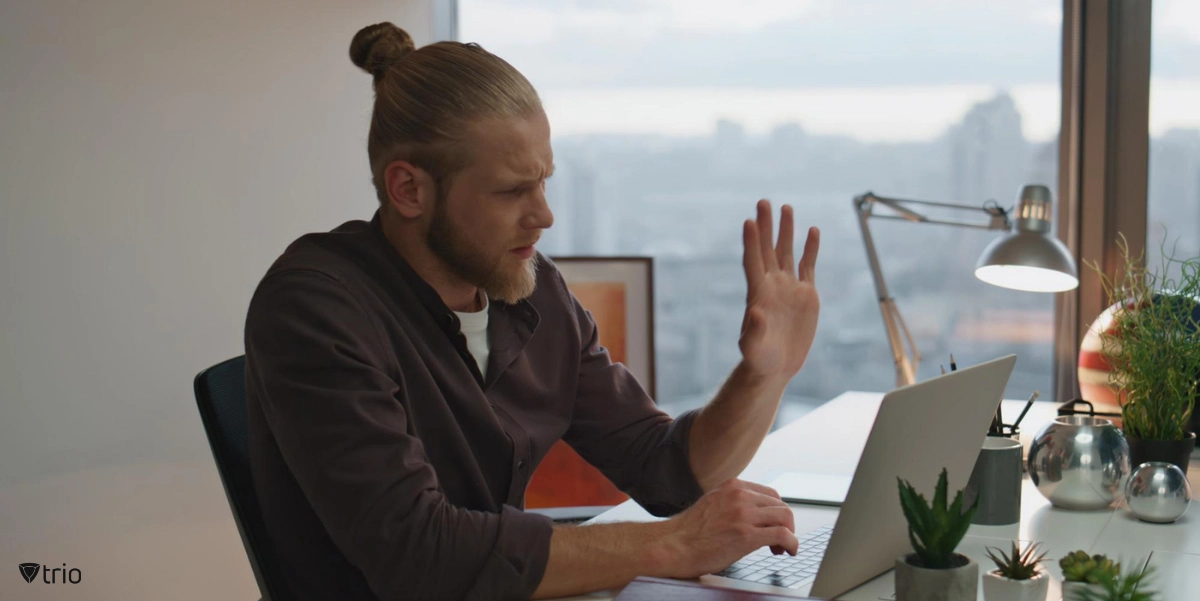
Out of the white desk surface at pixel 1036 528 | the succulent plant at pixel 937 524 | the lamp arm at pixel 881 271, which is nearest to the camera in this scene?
the succulent plant at pixel 937 524

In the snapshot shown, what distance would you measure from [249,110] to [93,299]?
0.60 meters

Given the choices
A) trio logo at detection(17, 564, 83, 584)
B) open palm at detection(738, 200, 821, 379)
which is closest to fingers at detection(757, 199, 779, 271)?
open palm at detection(738, 200, 821, 379)

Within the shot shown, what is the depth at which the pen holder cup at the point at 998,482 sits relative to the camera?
4.64ft

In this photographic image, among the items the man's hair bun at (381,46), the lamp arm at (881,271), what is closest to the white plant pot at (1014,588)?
the man's hair bun at (381,46)

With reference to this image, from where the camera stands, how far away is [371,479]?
1.13 m

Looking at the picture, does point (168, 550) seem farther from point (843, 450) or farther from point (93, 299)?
point (843, 450)

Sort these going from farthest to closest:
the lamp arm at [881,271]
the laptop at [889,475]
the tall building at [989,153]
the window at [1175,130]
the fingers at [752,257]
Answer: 1. the tall building at [989,153]
2. the window at [1175,130]
3. the lamp arm at [881,271]
4. the fingers at [752,257]
5. the laptop at [889,475]

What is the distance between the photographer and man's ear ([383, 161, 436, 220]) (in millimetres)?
1430

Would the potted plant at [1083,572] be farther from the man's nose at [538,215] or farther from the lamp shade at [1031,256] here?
the lamp shade at [1031,256]

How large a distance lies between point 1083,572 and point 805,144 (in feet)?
7.76

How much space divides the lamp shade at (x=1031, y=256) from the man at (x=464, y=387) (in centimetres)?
89

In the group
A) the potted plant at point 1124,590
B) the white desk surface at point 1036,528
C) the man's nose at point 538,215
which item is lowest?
the white desk surface at point 1036,528

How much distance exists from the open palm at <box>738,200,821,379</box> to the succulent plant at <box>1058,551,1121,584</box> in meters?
0.52

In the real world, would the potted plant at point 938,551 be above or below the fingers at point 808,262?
below
